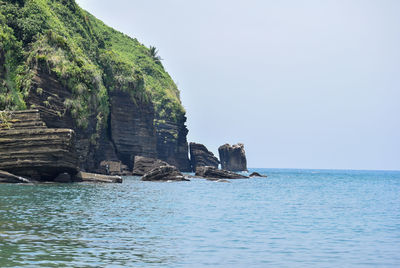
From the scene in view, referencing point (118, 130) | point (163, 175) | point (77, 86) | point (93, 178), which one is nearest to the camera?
point (93, 178)

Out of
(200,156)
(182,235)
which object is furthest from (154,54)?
(182,235)

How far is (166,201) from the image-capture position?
112ft

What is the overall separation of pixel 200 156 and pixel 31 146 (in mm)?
74097

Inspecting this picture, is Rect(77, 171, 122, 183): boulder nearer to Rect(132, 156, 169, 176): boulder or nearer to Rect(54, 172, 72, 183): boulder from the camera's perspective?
Rect(54, 172, 72, 183): boulder

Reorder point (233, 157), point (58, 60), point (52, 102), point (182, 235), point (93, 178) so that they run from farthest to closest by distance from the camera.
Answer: point (233, 157) < point (58, 60) < point (52, 102) < point (93, 178) < point (182, 235)

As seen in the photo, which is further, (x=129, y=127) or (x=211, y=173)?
(x=129, y=127)

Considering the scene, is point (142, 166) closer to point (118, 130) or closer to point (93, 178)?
point (118, 130)

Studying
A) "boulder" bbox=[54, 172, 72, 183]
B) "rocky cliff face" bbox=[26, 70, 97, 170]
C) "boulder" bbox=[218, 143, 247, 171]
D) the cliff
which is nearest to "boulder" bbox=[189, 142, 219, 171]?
the cliff

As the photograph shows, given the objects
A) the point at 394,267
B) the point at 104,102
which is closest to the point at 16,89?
the point at 104,102

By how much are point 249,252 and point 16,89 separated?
4306cm

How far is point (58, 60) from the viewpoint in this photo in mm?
56625

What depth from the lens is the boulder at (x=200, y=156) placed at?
114 m

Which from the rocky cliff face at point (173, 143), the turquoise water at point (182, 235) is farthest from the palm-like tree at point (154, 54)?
the turquoise water at point (182, 235)

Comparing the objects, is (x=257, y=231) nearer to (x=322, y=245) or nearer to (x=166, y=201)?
(x=322, y=245)
